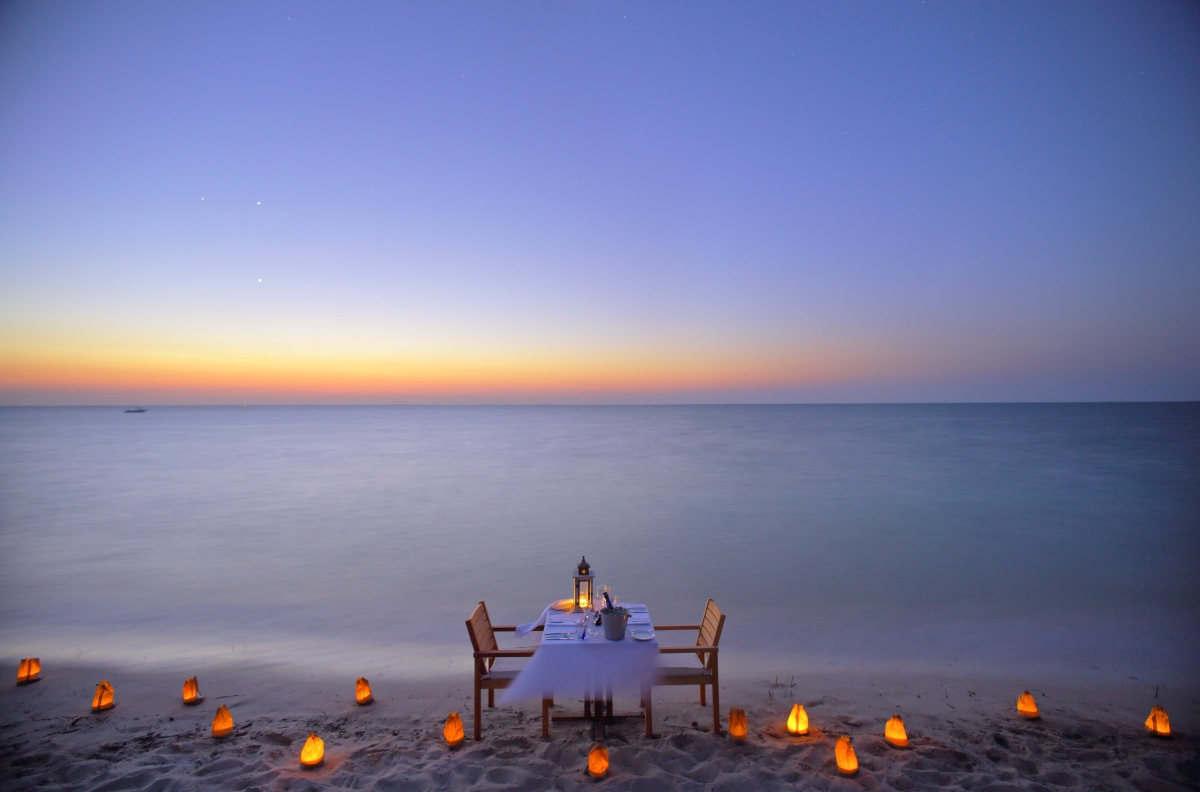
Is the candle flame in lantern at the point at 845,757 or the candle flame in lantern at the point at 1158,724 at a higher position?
the candle flame in lantern at the point at 845,757

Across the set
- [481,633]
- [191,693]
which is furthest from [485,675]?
[191,693]

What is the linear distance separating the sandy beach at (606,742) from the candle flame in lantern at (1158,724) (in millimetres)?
108

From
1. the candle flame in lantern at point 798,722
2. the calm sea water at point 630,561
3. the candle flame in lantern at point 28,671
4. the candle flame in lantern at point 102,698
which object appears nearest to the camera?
the candle flame in lantern at point 798,722

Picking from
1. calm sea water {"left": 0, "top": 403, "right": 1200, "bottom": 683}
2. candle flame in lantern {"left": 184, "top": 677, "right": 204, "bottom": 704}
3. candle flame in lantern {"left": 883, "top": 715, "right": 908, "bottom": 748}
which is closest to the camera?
candle flame in lantern {"left": 883, "top": 715, "right": 908, "bottom": 748}

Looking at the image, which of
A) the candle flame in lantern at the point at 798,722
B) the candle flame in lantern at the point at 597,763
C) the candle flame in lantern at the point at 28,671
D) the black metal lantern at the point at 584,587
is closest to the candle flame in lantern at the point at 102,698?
the candle flame in lantern at the point at 28,671

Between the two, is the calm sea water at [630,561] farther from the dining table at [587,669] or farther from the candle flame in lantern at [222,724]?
the dining table at [587,669]

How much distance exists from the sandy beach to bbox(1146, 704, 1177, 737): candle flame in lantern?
11cm

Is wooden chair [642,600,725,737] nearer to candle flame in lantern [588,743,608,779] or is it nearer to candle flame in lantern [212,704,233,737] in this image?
candle flame in lantern [588,743,608,779]

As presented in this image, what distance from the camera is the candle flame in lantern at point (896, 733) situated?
12.9ft

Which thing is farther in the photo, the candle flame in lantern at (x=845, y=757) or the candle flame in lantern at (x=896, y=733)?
the candle flame in lantern at (x=896, y=733)

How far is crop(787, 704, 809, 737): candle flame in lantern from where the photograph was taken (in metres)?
4.07

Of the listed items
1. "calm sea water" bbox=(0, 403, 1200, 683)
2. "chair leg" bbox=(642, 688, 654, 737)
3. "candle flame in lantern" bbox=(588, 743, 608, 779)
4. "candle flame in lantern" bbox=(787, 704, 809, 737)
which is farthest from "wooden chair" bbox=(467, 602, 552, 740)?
"calm sea water" bbox=(0, 403, 1200, 683)

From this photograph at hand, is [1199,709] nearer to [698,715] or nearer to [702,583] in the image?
[698,715]

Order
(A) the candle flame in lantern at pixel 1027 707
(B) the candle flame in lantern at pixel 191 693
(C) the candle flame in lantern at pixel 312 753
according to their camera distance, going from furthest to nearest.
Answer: (B) the candle flame in lantern at pixel 191 693
(A) the candle flame in lantern at pixel 1027 707
(C) the candle flame in lantern at pixel 312 753
